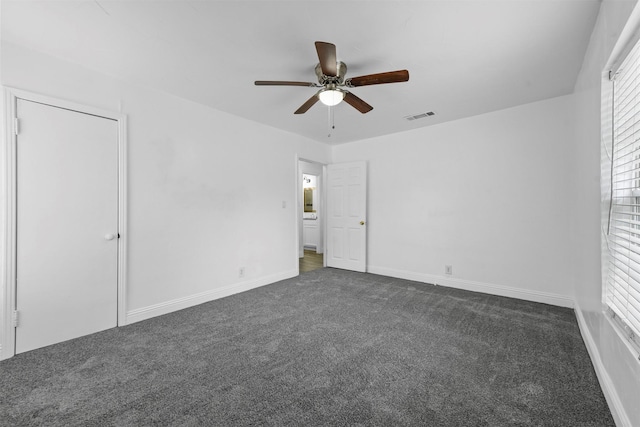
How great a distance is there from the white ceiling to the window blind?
69 cm

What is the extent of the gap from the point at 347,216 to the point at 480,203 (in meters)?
2.18

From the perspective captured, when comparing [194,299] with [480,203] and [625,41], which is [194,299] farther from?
[625,41]

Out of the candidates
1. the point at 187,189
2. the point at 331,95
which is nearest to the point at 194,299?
the point at 187,189

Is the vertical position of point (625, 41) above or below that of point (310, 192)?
above

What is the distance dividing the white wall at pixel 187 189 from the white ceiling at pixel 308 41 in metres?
0.20

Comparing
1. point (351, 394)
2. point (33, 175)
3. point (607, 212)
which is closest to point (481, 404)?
point (351, 394)

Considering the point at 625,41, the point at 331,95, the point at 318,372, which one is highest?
the point at 331,95

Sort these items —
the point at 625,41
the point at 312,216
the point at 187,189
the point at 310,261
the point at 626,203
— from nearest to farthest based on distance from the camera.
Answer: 1. the point at 625,41
2. the point at 626,203
3. the point at 187,189
4. the point at 310,261
5. the point at 312,216

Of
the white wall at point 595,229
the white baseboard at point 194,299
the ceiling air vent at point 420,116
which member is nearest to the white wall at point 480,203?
the white wall at point 595,229

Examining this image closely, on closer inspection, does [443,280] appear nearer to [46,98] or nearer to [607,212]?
[607,212]

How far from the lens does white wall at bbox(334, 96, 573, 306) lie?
3285 mm

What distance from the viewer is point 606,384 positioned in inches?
64.9

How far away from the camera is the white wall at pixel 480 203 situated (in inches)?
129

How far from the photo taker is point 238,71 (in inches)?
101
